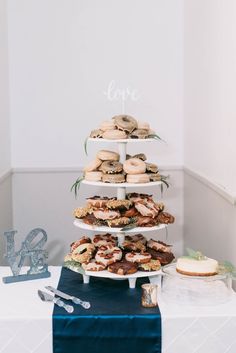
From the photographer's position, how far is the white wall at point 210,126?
223cm

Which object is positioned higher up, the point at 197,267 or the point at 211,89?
the point at 211,89

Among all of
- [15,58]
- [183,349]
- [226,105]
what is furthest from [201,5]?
[183,349]

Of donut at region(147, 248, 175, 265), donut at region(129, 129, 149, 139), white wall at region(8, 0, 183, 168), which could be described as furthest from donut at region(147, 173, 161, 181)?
white wall at region(8, 0, 183, 168)

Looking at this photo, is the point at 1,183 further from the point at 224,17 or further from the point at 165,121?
the point at 224,17

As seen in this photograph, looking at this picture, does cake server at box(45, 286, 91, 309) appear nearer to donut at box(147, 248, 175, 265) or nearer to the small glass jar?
the small glass jar

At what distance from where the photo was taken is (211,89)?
8.39 feet

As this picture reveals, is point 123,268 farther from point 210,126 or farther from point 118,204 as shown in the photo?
point 210,126

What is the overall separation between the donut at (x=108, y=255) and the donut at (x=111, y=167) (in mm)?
235

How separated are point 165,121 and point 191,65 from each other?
0.40m

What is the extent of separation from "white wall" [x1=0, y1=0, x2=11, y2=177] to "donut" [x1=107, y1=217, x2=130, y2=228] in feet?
4.31

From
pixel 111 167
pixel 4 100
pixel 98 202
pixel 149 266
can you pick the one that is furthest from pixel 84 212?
pixel 4 100

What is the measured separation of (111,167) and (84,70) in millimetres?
1471

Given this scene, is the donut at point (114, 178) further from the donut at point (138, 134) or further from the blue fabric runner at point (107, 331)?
the blue fabric runner at point (107, 331)

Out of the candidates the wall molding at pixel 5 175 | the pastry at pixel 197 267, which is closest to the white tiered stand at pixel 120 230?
the pastry at pixel 197 267
